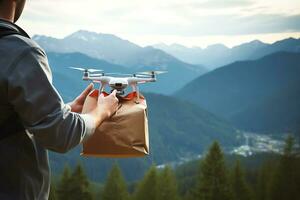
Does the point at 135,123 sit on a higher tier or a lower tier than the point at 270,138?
higher

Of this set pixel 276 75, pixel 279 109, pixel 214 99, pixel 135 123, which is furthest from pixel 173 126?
pixel 135 123

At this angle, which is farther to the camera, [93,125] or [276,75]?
[276,75]

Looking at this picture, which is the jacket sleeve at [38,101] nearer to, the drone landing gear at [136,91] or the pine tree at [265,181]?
the drone landing gear at [136,91]

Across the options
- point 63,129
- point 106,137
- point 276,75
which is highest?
point 63,129

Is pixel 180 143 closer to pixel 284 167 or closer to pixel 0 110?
pixel 284 167

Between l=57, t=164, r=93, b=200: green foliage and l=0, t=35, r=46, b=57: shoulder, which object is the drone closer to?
l=0, t=35, r=46, b=57: shoulder

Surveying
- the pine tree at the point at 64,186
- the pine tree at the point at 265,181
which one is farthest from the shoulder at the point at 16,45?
the pine tree at the point at 265,181

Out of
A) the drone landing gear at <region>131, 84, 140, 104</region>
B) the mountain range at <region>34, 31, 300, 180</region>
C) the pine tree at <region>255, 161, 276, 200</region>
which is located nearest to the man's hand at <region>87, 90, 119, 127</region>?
the drone landing gear at <region>131, 84, 140, 104</region>

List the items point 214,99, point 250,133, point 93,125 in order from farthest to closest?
point 214,99 < point 250,133 < point 93,125
